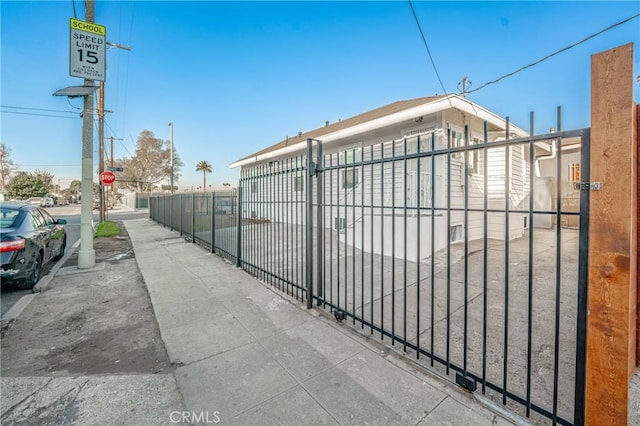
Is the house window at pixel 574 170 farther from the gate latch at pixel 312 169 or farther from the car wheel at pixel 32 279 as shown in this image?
the car wheel at pixel 32 279

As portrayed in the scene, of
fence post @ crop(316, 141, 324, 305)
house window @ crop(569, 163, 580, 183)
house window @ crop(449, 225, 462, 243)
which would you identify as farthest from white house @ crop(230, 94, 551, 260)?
house window @ crop(569, 163, 580, 183)

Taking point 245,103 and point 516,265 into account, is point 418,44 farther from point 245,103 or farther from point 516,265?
point 245,103

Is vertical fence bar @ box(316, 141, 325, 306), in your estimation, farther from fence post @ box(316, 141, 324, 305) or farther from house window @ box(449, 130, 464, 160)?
house window @ box(449, 130, 464, 160)

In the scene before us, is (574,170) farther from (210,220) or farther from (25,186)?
(25,186)

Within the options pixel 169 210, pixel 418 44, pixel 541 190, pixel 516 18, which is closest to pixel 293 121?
pixel 169 210

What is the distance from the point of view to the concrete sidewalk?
193 cm

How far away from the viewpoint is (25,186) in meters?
45.0

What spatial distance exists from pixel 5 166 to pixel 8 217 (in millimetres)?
53888

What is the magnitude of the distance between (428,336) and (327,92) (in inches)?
436

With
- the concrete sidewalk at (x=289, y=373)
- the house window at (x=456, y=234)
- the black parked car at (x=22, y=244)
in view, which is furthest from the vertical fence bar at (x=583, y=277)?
the house window at (x=456, y=234)

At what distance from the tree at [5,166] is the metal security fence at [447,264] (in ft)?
159

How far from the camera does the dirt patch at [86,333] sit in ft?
8.50

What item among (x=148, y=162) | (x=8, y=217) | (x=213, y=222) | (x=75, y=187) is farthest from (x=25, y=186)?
(x=213, y=222)

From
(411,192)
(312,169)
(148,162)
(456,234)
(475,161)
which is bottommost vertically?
(456,234)
